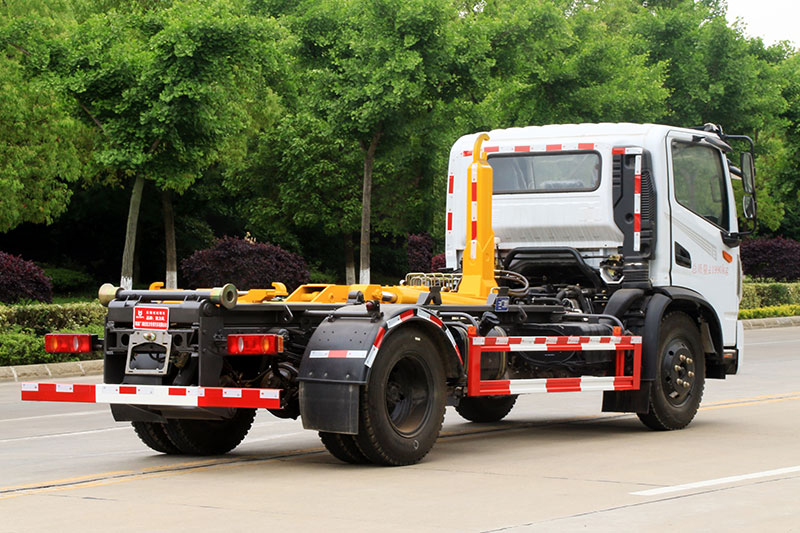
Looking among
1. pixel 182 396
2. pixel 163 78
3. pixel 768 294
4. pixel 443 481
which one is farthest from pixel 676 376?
pixel 768 294

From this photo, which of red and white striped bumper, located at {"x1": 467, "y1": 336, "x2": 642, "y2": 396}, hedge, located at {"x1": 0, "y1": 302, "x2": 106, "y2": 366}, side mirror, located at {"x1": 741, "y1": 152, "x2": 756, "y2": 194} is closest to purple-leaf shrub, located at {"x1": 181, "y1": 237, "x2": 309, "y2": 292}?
hedge, located at {"x1": 0, "y1": 302, "x2": 106, "y2": 366}

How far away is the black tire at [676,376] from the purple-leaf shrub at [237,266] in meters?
18.6

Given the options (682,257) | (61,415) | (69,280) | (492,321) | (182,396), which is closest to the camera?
(182,396)

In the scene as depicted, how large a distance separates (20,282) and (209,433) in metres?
13.0

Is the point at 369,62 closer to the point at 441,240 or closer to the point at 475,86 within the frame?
the point at 475,86

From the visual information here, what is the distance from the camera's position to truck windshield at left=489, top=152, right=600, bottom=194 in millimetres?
12086

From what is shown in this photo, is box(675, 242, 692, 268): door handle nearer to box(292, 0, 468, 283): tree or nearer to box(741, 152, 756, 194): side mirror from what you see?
box(741, 152, 756, 194): side mirror

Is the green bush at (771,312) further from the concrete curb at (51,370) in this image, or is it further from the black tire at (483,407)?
the black tire at (483,407)

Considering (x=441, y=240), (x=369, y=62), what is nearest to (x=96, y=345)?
(x=369, y=62)

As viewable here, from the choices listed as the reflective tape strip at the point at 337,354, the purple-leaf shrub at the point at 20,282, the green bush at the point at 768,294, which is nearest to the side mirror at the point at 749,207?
the reflective tape strip at the point at 337,354

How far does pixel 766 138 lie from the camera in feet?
149

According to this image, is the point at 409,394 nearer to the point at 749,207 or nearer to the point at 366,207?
the point at 749,207

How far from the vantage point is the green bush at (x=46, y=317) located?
1923 centimetres

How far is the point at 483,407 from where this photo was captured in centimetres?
1255
